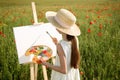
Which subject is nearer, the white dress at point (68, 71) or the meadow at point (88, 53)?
the white dress at point (68, 71)

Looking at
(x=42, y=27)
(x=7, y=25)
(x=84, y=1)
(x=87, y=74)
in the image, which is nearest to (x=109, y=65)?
(x=87, y=74)

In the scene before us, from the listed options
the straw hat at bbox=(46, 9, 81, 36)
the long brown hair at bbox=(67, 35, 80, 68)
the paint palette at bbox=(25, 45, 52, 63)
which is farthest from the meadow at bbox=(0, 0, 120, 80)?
the straw hat at bbox=(46, 9, 81, 36)

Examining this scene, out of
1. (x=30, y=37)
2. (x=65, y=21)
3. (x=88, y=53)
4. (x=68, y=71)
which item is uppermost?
(x=65, y=21)

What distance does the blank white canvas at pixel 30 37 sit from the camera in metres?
3.40

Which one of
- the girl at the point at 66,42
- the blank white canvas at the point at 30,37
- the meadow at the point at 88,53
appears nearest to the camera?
the girl at the point at 66,42

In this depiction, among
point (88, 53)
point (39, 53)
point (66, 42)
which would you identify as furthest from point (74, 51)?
point (88, 53)

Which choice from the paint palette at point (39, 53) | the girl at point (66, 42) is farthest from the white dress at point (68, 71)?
the paint palette at point (39, 53)

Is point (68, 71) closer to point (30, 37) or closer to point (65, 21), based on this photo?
point (65, 21)

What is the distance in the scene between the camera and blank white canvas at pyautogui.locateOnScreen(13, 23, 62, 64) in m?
3.40

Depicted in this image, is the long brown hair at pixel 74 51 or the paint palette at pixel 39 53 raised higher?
the long brown hair at pixel 74 51

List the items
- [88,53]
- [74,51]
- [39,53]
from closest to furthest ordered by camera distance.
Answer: [74,51] → [39,53] → [88,53]

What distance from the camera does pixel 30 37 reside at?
3.49 m

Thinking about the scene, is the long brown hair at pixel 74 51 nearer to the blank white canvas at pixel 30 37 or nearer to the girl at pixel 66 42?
the girl at pixel 66 42

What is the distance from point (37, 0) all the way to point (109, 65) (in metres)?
5.59
